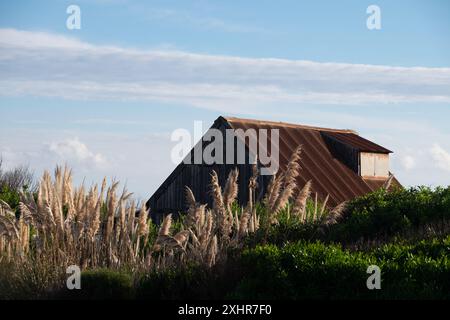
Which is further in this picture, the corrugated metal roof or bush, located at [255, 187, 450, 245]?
the corrugated metal roof

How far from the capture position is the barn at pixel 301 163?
27.7 meters

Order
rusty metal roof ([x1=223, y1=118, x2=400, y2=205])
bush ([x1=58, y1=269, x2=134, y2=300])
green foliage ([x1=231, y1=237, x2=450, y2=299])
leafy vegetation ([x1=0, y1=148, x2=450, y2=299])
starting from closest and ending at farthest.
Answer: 1. green foliage ([x1=231, y1=237, x2=450, y2=299])
2. leafy vegetation ([x1=0, y1=148, x2=450, y2=299])
3. bush ([x1=58, y1=269, x2=134, y2=300])
4. rusty metal roof ([x1=223, y1=118, x2=400, y2=205])

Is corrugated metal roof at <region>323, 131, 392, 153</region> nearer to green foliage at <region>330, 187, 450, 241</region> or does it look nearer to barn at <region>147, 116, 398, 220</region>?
barn at <region>147, 116, 398, 220</region>

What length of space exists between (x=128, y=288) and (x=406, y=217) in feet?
28.3

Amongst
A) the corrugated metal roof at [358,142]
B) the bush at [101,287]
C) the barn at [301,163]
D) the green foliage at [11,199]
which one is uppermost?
the corrugated metal roof at [358,142]

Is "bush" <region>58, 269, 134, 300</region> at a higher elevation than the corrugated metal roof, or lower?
lower

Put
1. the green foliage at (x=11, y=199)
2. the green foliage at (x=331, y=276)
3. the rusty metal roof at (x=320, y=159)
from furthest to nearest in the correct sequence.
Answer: the rusty metal roof at (x=320, y=159) → the green foliage at (x=11, y=199) → the green foliage at (x=331, y=276)

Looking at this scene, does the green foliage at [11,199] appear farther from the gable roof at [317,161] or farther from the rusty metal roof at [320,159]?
the rusty metal roof at [320,159]

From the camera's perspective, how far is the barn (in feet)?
90.8

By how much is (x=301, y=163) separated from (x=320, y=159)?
2339mm

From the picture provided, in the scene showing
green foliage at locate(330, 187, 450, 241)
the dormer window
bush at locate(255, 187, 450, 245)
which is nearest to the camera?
bush at locate(255, 187, 450, 245)

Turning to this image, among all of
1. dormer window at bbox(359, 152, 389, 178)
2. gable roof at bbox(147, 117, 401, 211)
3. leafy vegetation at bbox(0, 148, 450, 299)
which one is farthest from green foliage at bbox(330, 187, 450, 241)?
dormer window at bbox(359, 152, 389, 178)

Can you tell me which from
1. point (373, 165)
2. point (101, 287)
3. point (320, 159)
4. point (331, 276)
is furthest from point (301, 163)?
point (101, 287)

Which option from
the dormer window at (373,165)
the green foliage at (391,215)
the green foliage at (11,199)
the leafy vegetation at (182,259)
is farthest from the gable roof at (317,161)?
the leafy vegetation at (182,259)
